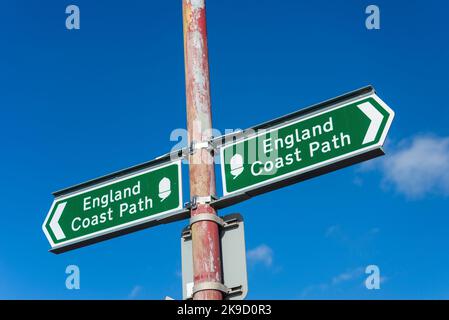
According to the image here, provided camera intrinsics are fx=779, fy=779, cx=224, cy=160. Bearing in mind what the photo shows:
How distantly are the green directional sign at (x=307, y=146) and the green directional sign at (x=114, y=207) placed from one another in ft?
1.41

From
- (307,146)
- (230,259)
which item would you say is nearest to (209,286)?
(230,259)

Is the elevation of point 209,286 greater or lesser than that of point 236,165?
lesser

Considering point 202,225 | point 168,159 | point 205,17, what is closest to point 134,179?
point 168,159

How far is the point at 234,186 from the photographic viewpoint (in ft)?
17.0

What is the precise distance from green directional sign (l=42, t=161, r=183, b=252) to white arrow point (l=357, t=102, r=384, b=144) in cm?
132

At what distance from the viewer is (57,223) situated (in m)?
5.79

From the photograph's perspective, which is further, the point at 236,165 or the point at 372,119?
the point at 236,165

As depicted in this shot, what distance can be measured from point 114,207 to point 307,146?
1.48 m

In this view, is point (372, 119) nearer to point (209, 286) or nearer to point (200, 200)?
point (200, 200)

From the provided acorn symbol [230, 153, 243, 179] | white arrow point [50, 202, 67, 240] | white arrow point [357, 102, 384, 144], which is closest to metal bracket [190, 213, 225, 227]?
acorn symbol [230, 153, 243, 179]

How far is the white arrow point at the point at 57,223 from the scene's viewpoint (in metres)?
5.72

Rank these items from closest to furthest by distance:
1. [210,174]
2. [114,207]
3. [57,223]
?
1. [210,174]
2. [114,207]
3. [57,223]

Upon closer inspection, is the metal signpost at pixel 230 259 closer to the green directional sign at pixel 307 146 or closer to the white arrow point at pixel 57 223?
the green directional sign at pixel 307 146
